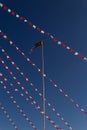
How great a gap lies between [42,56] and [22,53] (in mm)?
8010

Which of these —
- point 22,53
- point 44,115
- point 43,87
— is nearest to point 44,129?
point 44,115

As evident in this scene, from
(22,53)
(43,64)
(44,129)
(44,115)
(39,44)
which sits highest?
(39,44)

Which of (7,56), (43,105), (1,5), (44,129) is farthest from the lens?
(43,105)

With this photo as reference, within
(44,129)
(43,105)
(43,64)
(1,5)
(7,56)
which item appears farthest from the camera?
(43,64)

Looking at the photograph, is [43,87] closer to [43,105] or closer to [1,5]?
[43,105]

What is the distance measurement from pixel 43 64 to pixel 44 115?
20.2 feet

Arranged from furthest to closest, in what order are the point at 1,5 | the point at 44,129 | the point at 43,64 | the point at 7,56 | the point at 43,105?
the point at 43,64 < the point at 43,105 < the point at 44,129 < the point at 7,56 < the point at 1,5

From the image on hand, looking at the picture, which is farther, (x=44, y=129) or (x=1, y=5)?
(x=44, y=129)

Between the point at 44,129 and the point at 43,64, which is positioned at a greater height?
the point at 43,64

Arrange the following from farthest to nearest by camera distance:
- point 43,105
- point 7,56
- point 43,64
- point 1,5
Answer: point 43,64 → point 43,105 → point 7,56 → point 1,5

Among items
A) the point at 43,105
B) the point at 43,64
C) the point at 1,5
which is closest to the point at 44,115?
the point at 43,105

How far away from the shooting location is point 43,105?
75.2 ft

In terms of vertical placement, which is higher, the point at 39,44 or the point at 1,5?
the point at 39,44

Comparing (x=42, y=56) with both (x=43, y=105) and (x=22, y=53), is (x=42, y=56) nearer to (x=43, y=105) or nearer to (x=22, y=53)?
(x=43, y=105)
